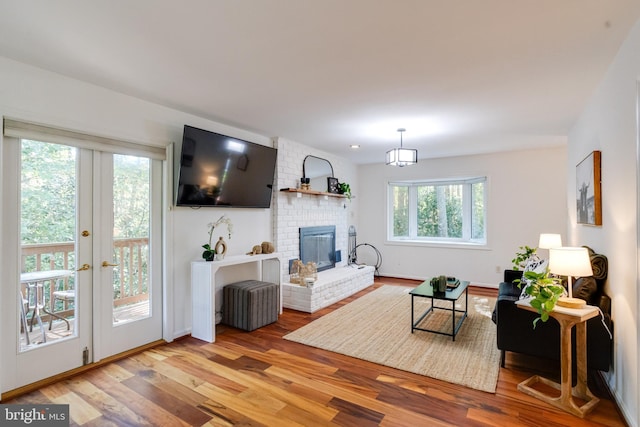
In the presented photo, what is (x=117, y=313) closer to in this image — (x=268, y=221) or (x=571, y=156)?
(x=268, y=221)

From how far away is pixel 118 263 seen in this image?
2.99m

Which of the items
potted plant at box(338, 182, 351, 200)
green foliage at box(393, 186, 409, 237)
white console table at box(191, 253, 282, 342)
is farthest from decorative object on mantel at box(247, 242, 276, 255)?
green foliage at box(393, 186, 409, 237)

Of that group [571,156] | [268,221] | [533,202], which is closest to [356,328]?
[268,221]

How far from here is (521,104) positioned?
10.3 feet

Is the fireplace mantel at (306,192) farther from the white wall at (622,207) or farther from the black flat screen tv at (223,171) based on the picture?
the white wall at (622,207)

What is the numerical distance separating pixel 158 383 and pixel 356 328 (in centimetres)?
204

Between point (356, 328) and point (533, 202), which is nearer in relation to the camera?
point (356, 328)

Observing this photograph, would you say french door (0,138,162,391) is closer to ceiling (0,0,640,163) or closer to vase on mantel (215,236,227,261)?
vase on mantel (215,236,227,261)

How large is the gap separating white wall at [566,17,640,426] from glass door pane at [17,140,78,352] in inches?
158

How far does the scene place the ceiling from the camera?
170cm

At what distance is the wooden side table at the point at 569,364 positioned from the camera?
6.93 feet

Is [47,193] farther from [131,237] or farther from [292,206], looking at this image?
[292,206]

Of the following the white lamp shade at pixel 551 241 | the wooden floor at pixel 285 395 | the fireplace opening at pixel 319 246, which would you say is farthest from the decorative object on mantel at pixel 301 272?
the white lamp shade at pixel 551 241

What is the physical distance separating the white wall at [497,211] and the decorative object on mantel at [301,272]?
264 cm
